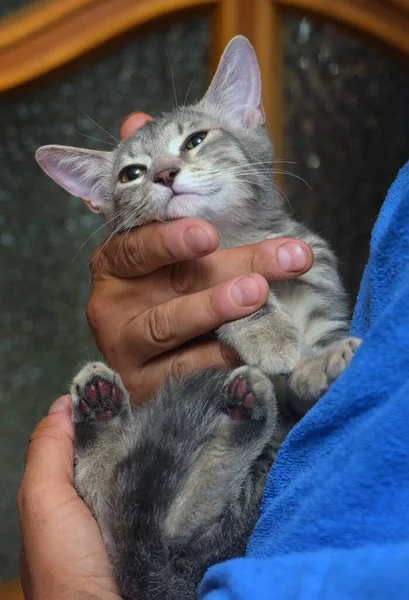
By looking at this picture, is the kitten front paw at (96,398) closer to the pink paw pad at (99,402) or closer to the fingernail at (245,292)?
the pink paw pad at (99,402)

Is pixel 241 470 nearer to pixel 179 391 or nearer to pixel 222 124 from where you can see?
pixel 179 391

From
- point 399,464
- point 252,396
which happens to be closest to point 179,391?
point 252,396

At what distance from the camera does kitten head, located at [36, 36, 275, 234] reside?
1050 mm

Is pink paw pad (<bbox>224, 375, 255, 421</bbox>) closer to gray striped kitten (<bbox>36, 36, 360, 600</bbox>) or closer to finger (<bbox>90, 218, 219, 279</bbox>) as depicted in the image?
gray striped kitten (<bbox>36, 36, 360, 600</bbox>)

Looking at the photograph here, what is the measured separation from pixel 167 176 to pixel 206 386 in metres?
0.41

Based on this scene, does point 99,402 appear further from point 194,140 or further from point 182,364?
point 194,140

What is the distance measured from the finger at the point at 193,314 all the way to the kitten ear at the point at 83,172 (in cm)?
39

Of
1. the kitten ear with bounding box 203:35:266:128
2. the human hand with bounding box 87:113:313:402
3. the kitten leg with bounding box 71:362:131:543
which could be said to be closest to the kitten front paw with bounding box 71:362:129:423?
the kitten leg with bounding box 71:362:131:543

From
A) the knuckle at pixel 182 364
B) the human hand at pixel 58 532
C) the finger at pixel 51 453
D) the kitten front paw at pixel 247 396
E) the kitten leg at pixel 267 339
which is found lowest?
the human hand at pixel 58 532

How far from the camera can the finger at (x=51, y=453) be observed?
0.89 m

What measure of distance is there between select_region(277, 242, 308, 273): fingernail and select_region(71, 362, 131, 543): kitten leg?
33 cm

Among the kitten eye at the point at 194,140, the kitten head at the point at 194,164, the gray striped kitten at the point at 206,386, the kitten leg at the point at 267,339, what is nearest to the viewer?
the gray striped kitten at the point at 206,386

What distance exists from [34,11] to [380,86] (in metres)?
0.89

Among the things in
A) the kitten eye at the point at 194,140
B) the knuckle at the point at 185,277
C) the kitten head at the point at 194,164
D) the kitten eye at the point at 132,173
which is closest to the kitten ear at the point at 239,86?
the kitten head at the point at 194,164
